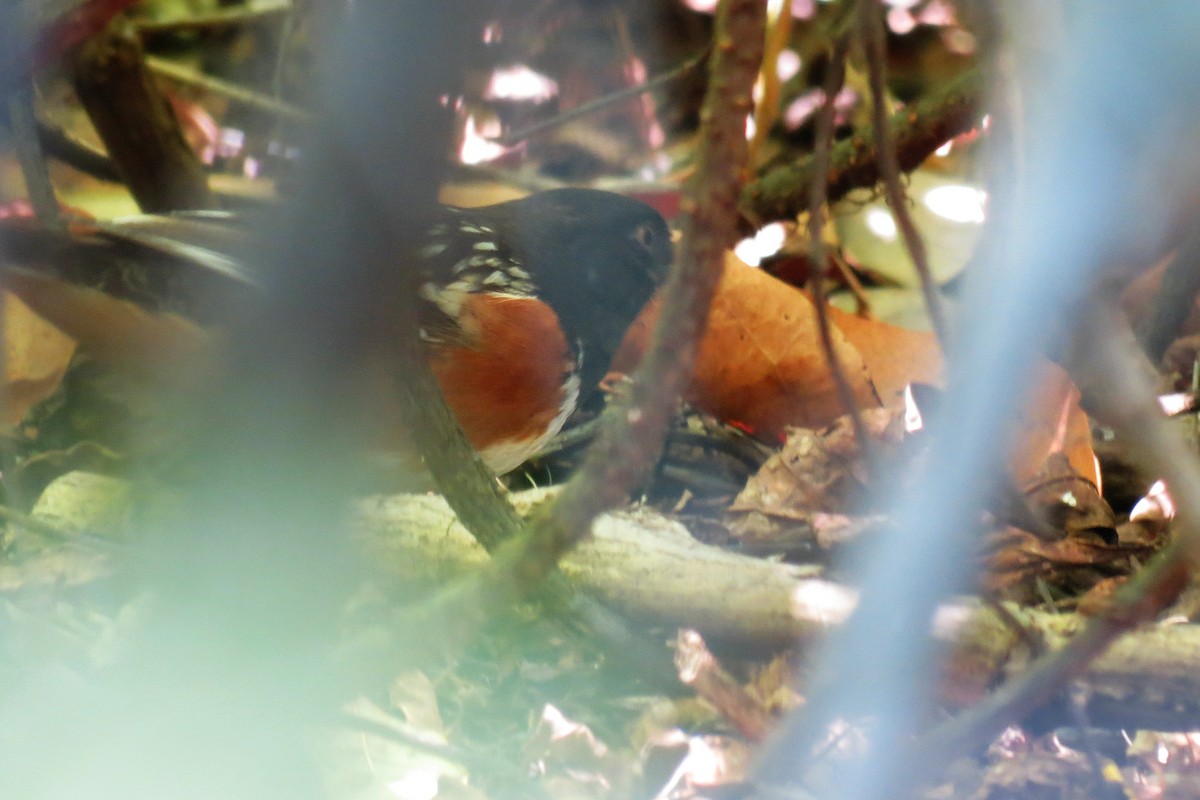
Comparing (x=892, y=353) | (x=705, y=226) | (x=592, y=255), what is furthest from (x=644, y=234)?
(x=705, y=226)

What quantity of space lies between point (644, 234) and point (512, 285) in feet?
1.15

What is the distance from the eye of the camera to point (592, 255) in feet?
8.44

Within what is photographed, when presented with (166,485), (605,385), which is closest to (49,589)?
(166,485)

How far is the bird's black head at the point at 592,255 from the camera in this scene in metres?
2.53

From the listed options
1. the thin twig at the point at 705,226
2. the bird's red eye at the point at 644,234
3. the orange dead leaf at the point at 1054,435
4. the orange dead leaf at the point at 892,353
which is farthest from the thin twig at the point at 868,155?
the thin twig at the point at 705,226

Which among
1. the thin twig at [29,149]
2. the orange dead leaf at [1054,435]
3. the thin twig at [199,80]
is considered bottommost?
the orange dead leaf at [1054,435]

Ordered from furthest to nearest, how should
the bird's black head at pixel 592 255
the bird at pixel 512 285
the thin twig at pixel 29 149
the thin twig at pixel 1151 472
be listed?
the bird's black head at pixel 592 255, the bird at pixel 512 285, the thin twig at pixel 29 149, the thin twig at pixel 1151 472

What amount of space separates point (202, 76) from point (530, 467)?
1755 millimetres

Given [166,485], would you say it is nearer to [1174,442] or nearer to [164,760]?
[164,760]

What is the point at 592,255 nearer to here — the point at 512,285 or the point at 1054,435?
the point at 512,285

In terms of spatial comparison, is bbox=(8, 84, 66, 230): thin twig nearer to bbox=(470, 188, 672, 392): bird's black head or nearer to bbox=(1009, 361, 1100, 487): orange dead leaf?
bbox=(470, 188, 672, 392): bird's black head

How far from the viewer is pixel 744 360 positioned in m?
2.63

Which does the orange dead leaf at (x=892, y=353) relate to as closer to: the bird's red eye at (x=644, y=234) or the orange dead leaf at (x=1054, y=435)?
the orange dead leaf at (x=1054, y=435)

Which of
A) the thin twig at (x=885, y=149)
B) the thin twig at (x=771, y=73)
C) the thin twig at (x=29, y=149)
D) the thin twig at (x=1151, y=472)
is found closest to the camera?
the thin twig at (x=1151, y=472)
